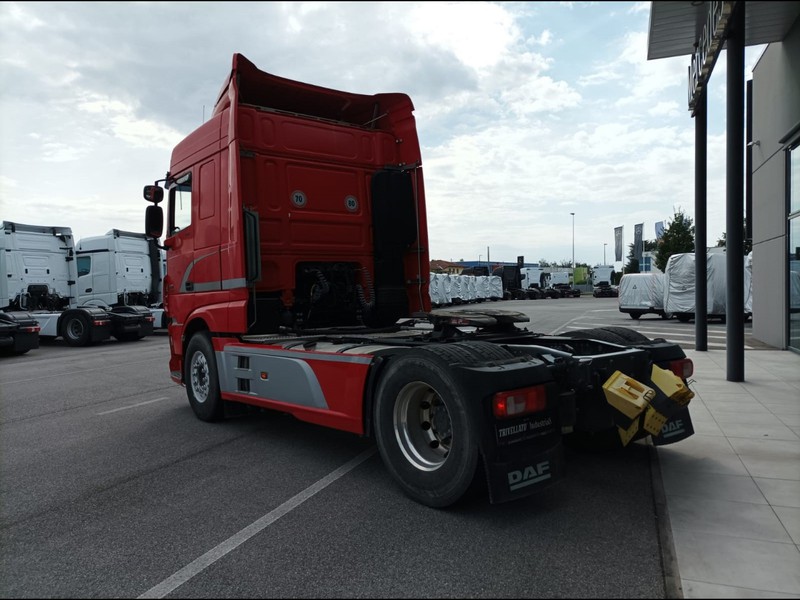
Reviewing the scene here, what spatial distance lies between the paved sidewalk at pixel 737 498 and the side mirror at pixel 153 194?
607cm

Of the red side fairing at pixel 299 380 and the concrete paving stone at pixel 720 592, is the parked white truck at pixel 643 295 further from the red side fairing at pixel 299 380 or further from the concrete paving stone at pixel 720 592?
the concrete paving stone at pixel 720 592

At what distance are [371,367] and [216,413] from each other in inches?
111

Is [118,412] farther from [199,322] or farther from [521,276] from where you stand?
[521,276]

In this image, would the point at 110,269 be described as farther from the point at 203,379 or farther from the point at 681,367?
the point at 681,367

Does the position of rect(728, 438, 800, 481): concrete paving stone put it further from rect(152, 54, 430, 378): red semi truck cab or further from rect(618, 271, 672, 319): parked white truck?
rect(618, 271, 672, 319): parked white truck

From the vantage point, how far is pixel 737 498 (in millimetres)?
3883

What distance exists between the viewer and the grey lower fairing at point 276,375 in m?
4.74

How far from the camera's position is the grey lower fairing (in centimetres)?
474

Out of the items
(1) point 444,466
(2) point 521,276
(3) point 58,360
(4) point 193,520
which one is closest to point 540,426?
(1) point 444,466

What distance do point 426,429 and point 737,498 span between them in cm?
214

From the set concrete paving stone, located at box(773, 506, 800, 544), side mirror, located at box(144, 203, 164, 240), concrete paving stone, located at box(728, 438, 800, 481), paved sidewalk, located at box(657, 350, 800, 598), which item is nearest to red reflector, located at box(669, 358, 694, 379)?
paved sidewalk, located at box(657, 350, 800, 598)

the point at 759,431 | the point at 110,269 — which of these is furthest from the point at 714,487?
the point at 110,269

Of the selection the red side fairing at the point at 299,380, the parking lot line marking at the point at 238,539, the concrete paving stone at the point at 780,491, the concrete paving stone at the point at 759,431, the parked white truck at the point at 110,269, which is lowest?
the concrete paving stone at the point at 780,491

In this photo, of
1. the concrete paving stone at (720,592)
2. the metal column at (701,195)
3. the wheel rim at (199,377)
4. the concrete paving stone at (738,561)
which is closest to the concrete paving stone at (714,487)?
the concrete paving stone at (738,561)
